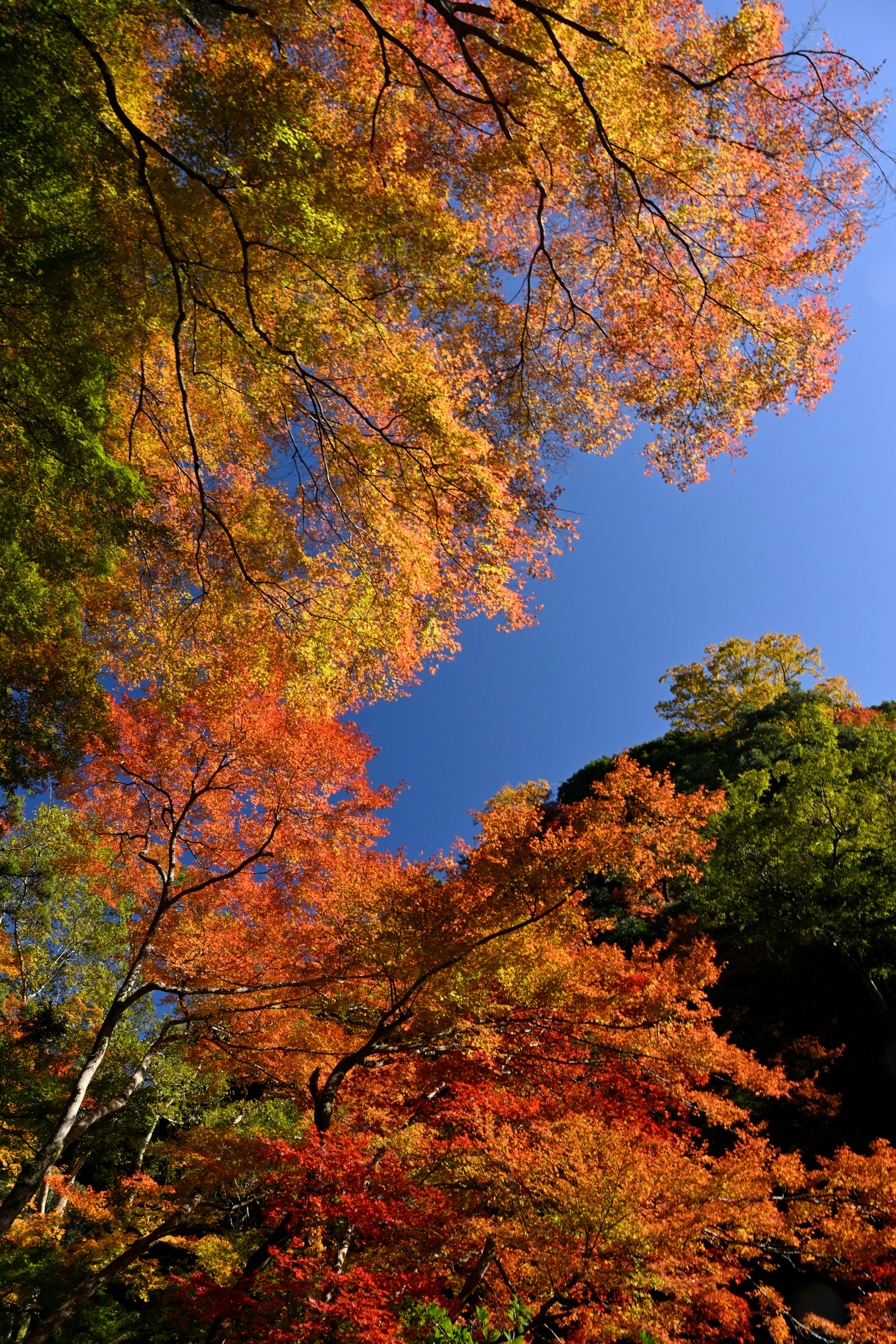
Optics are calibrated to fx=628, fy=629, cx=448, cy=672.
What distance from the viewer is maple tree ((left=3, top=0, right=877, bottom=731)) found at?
506cm

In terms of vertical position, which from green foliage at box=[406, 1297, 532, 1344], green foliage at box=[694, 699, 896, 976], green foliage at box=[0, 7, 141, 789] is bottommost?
green foliage at box=[406, 1297, 532, 1344]

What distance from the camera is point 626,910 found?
52.2 feet

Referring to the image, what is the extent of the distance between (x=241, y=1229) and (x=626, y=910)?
38.7 ft

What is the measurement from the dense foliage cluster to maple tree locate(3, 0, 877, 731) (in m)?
0.05

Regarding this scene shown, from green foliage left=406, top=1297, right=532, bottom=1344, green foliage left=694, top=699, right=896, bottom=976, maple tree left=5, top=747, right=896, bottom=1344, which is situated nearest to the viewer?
green foliage left=406, top=1297, right=532, bottom=1344

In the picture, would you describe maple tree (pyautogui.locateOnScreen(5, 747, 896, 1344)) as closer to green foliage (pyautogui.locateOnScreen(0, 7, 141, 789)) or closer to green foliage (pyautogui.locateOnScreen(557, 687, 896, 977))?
green foliage (pyautogui.locateOnScreen(0, 7, 141, 789))

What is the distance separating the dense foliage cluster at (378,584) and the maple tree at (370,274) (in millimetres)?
46

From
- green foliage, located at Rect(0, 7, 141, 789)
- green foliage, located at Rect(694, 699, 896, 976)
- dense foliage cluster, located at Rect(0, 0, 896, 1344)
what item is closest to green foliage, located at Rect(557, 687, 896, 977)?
green foliage, located at Rect(694, 699, 896, 976)

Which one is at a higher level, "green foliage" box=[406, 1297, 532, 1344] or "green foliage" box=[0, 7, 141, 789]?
"green foliage" box=[0, 7, 141, 789]

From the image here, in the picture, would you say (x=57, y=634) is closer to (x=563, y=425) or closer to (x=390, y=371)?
(x=390, y=371)

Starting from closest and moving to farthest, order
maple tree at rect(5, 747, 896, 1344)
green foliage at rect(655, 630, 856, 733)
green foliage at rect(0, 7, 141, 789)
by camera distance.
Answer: green foliage at rect(0, 7, 141, 789) < maple tree at rect(5, 747, 896, 1344) < green foliage at rect(655, 630, 856, 733)

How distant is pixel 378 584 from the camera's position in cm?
764

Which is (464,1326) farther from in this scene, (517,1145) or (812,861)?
(812,861)

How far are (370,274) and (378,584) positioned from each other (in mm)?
3245
